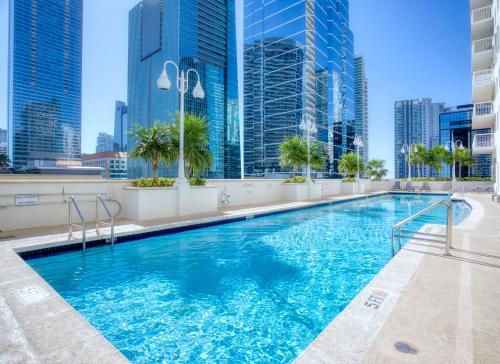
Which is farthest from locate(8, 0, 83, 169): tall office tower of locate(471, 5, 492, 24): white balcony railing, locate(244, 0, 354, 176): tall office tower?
locate(471, 5, 492, 24): white balcony railing

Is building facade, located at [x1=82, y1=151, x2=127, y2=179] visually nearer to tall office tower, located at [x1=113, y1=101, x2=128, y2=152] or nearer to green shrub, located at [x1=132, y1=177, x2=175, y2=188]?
tall office tower, located at [x1=113, y1=101, x2=128, y2=152]

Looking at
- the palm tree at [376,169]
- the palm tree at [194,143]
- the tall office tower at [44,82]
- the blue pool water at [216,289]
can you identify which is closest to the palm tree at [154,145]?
the palm tree at [194,143]

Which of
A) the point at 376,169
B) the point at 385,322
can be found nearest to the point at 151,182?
the point at 385,322

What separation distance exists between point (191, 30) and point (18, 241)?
8766 cm

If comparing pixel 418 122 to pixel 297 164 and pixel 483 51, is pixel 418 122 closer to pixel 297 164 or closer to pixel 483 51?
pixel 483 51

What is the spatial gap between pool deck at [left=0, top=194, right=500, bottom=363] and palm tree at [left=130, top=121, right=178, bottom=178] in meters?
6.38

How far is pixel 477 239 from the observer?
5289mm

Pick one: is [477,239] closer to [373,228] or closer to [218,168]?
[373,228]

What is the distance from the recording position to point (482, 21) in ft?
63.7

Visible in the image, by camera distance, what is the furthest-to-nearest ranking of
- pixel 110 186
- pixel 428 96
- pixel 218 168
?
pixel 428 96 < pixel 218 168 < pixel 110 186

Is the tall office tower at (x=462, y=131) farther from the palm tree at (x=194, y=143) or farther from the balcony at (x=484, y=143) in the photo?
the palm tree at (x=194, y=143)

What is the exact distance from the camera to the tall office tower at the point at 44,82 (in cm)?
7900

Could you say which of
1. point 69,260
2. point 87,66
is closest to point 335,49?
point 69,260

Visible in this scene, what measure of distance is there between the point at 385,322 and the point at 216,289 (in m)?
2.55
